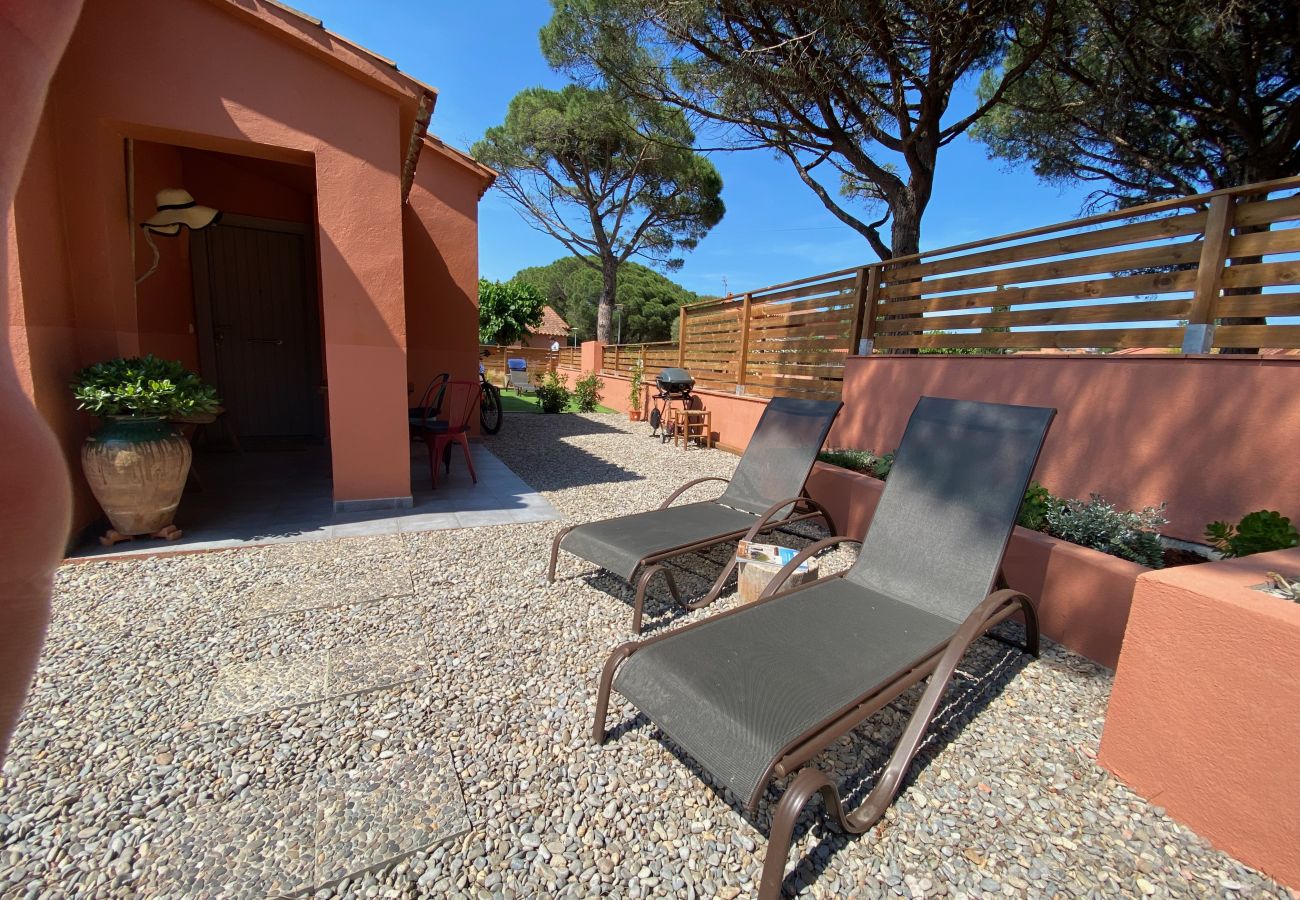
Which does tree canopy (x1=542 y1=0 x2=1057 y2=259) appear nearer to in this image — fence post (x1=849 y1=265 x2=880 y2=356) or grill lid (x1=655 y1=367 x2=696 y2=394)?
fence post (x1=849 y1=265 x2=880 y2=356)

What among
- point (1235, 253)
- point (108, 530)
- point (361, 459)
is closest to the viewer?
point (1235, 253)

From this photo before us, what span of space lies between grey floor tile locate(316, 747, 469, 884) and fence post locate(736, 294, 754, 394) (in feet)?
21.5

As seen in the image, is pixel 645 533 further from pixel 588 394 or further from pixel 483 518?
pixel 588 394

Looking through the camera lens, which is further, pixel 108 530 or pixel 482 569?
pixel 108 530

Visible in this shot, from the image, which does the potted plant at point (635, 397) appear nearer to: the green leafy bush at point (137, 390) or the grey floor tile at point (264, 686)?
the green leafy bush at point (137, 390)

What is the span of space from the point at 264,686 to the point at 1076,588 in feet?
12.0

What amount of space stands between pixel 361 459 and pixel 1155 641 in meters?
4.63

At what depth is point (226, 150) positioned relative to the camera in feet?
12.6

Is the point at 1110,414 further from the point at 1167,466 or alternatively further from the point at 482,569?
the point at 482,569

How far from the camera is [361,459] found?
432 centimetres

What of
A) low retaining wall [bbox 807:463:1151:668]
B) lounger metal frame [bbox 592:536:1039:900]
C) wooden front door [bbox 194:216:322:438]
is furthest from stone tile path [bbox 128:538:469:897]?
wooden front door [bbox 194:216:322:438]

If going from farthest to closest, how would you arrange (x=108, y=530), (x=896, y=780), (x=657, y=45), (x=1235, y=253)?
(x=657, y=45), (x=108, y=530), (x=1235, y=253), (x=896, y=780)

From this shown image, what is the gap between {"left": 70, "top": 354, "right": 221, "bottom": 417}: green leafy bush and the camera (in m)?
3.30

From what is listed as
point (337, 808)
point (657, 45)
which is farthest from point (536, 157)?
point (337, 808)
